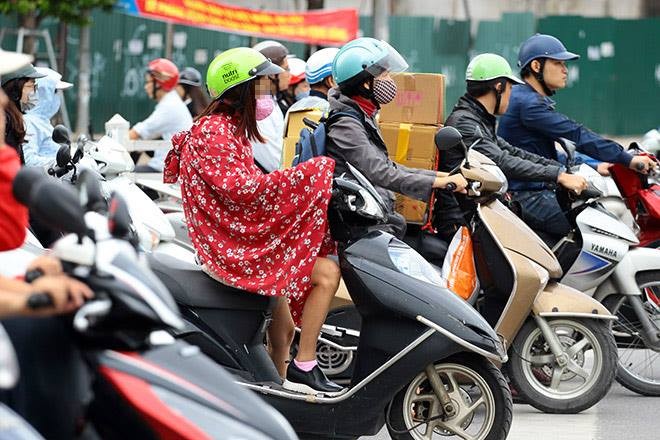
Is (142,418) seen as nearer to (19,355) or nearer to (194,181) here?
(19,355)

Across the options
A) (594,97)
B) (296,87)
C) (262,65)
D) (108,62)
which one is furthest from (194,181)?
(594,97)

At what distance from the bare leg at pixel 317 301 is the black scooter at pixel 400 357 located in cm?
10

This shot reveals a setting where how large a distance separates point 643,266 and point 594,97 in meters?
23.1

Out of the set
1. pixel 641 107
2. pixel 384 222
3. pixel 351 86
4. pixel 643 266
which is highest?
pixel 351 86

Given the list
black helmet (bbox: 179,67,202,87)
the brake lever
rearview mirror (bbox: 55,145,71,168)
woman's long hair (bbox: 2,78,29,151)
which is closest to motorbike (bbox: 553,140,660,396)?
rearview mirror (bbox: 55,145,71,168)

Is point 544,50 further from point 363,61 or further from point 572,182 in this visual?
point 363,61

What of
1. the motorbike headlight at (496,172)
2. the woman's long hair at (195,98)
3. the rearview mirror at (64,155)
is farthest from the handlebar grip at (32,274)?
the woman's long hair at (195,98)

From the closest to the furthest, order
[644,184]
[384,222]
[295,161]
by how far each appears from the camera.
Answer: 1. [384,222]
2. [295,161]
3. [644,184]

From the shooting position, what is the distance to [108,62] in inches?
1094

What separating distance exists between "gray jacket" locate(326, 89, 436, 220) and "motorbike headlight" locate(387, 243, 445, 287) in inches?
16.3

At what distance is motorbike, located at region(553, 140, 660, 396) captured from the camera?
8312mm

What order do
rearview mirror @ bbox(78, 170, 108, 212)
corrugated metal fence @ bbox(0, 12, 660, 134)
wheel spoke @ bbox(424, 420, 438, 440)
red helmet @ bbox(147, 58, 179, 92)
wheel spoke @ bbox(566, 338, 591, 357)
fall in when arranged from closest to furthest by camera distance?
1. rearview mirror @ bbox(78, 170, 108, 212)
2. wheel spoke @ bbox(424, 420, 438, 440)
3. wheel spoke @ bbox(566, 338, 591, 357)
4. red helmet @ bbox(147, 58, 179, 92)
5. corrugated metal fence @ bbox(0, 12, 660, 134)

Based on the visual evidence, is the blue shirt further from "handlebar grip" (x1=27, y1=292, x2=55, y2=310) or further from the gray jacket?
"handlebar grip" (x1=27, y1=292, x2=55, y2=310)

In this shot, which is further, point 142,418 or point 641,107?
point 641,107
